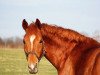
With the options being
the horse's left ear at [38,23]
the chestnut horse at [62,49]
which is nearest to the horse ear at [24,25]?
the chestnut horse at [62,49]

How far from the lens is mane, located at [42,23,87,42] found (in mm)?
9047

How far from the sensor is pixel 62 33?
9.13m

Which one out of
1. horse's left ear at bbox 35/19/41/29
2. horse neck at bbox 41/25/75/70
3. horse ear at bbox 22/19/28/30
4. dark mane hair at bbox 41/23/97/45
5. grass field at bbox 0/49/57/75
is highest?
horse's left ear at bbox 35/19/41/29

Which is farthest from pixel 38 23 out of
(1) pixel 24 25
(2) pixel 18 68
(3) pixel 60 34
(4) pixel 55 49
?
(2) pixel 18 68

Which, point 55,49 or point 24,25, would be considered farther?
point 55,49

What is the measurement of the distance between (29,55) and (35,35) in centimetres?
55

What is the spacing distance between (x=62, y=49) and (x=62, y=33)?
45 cm

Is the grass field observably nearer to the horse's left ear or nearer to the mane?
the mane

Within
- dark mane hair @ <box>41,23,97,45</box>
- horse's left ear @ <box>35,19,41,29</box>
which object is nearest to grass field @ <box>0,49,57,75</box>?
dark mane hair @ <box>41,23,97,45</box>

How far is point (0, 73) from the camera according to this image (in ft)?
74.0

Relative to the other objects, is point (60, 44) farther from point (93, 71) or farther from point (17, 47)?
point (17, 47)

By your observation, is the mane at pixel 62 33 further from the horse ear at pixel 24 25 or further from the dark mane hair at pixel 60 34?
the horse ear at pixel 24 25

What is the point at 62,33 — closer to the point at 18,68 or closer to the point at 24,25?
the point at 24,25

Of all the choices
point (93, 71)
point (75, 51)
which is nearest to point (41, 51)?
point (75, 51)
